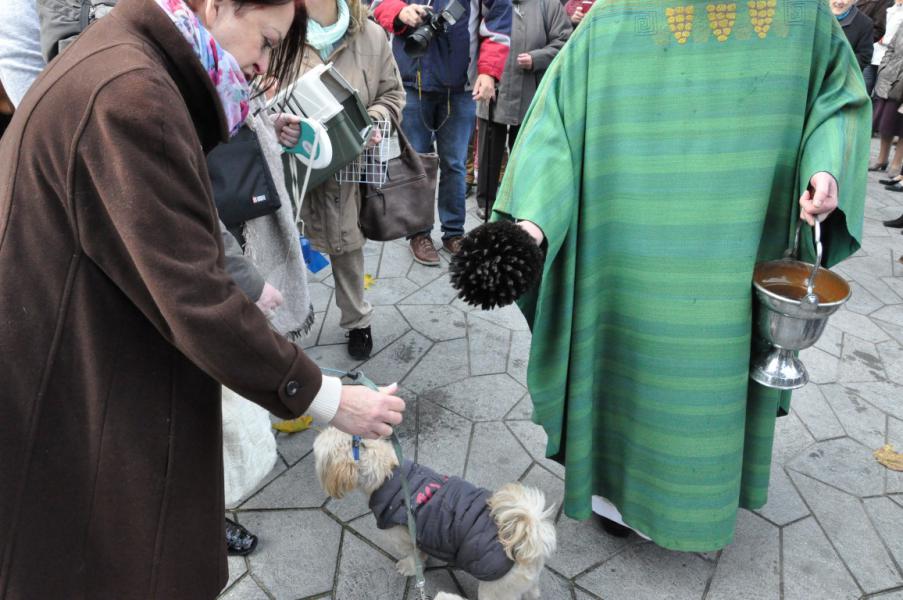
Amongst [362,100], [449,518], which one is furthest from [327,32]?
[449,518]

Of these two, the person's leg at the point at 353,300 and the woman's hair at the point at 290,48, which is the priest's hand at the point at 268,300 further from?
the person's leg at the point at 353,300

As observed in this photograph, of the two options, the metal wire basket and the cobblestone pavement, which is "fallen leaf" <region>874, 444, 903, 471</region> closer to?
the cobblestone pavement

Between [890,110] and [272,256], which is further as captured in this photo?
[890,110]

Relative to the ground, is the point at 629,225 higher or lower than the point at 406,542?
higher

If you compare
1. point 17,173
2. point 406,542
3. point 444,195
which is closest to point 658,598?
point 406,542

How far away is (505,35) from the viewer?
14.9 ft

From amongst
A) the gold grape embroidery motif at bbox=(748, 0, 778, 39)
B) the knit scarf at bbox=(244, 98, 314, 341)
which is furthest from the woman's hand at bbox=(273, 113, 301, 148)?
the gold grape embroidery motif at bbox=(748, 0, 778, 39)

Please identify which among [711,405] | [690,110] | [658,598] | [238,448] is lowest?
[658,598]

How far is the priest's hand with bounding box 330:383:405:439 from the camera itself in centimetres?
127

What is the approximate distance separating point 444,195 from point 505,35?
3.96 ft

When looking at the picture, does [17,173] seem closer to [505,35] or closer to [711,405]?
[711,405]

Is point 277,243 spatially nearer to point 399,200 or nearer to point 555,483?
point 399,200

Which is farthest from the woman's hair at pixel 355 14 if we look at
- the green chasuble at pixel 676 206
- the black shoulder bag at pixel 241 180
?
the green chasuble at pixel 676 206

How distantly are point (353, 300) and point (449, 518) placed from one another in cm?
178
